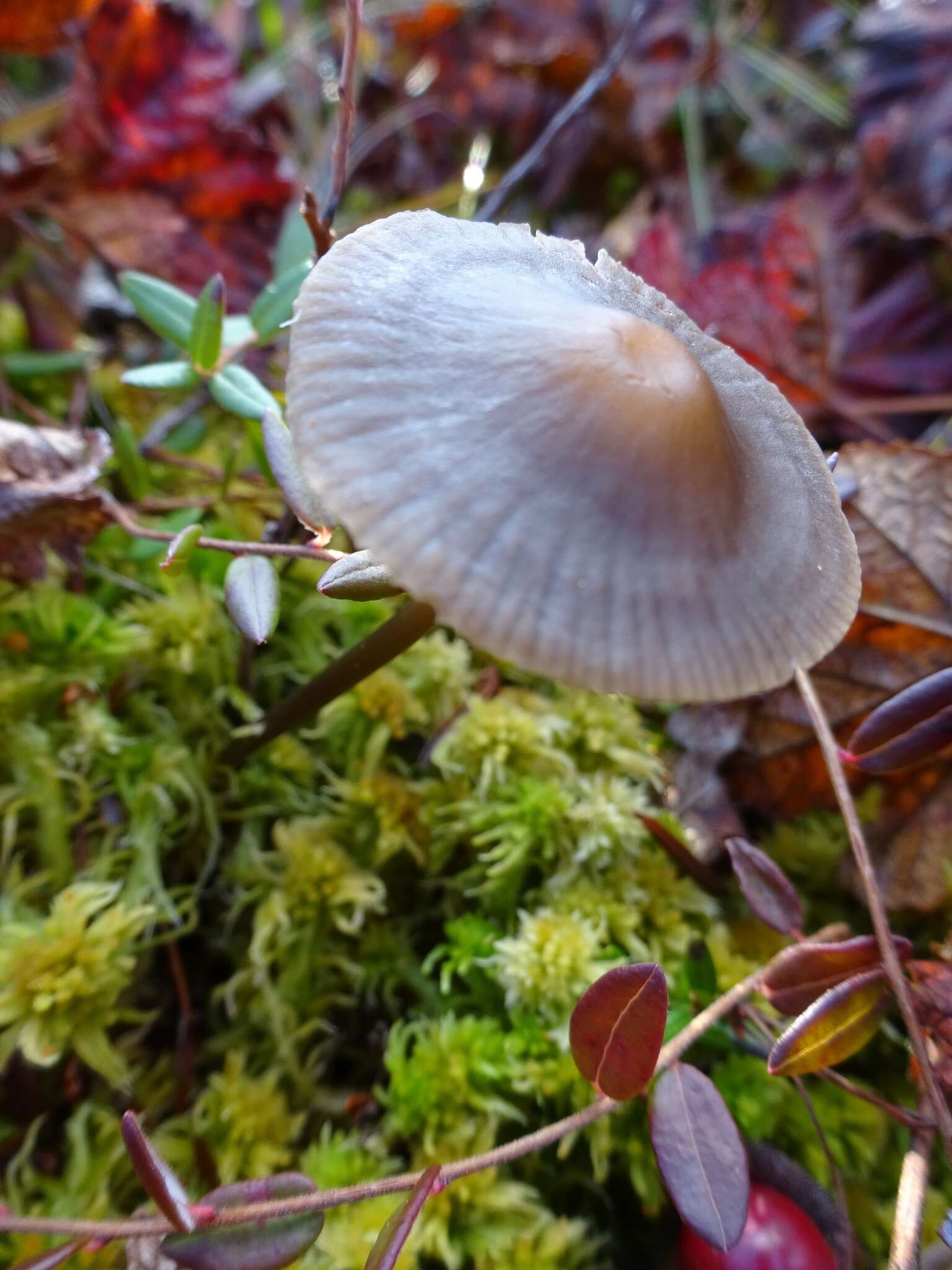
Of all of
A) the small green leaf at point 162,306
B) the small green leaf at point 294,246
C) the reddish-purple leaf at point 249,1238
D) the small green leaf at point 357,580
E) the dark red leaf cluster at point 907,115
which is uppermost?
the dark red leaf cluster at point 907,115

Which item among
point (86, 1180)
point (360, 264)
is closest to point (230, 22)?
point (360, 264)

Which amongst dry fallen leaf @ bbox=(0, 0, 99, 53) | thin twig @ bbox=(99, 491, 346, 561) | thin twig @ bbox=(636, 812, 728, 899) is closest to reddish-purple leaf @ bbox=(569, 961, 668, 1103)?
thin twig @ bbox=(636, 812, 728, 899)

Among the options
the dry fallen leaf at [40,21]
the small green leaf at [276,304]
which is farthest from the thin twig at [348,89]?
the dry fallen leaf at [40,21]

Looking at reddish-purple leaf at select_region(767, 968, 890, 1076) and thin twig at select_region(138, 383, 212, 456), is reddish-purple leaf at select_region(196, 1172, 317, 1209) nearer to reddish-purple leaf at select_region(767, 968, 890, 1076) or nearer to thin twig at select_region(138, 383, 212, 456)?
reddish-purple leaf at select_region(767, 968, 890, 1076)

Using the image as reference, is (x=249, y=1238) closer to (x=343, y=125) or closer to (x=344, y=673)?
(x=344, y=673)

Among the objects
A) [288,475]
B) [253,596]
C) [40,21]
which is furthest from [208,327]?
[40,21]

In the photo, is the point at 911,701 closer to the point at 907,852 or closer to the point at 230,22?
the point at 907,852

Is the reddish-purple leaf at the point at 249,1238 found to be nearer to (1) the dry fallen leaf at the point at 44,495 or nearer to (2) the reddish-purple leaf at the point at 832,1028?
(2) the reddish-purple leaf at the point at 832,1028
